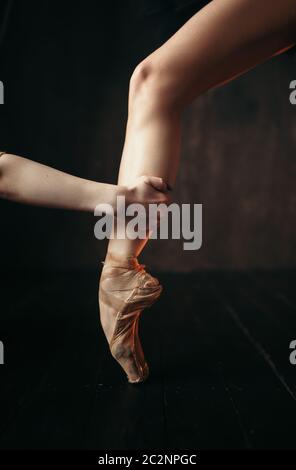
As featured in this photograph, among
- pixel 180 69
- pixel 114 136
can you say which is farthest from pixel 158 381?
pixel 114 136

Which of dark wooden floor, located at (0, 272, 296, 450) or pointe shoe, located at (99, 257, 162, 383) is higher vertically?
pointe shoe, located at (99, 257, 162, 383)

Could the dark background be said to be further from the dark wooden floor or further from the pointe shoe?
the pointe shoe

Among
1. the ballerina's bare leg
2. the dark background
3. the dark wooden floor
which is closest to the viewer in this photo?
the dark wooden floor

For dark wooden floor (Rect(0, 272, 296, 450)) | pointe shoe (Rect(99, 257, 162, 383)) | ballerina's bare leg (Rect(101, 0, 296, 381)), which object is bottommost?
dark wooden floor (Rect(0, 272, 296, 450))

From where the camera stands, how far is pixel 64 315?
1.29 m

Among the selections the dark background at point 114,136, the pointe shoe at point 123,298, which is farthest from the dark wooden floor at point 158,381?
the dark background at point 114,136

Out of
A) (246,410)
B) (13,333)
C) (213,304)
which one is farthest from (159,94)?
(213,304)

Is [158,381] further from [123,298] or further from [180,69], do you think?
[180,69]

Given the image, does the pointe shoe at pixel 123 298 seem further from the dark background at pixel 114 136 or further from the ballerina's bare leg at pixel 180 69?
the dark background at pixel 114 136

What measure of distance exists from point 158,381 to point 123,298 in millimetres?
183

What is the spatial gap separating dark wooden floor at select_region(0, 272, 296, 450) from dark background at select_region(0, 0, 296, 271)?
83 centimetres

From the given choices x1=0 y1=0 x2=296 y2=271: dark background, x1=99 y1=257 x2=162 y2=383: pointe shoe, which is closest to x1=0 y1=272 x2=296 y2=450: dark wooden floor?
x1=99 y1=257 x2=162 y2=383: pointe shoe

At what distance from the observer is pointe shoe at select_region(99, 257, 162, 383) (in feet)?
2.38

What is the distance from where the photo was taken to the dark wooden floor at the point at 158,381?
603mm
